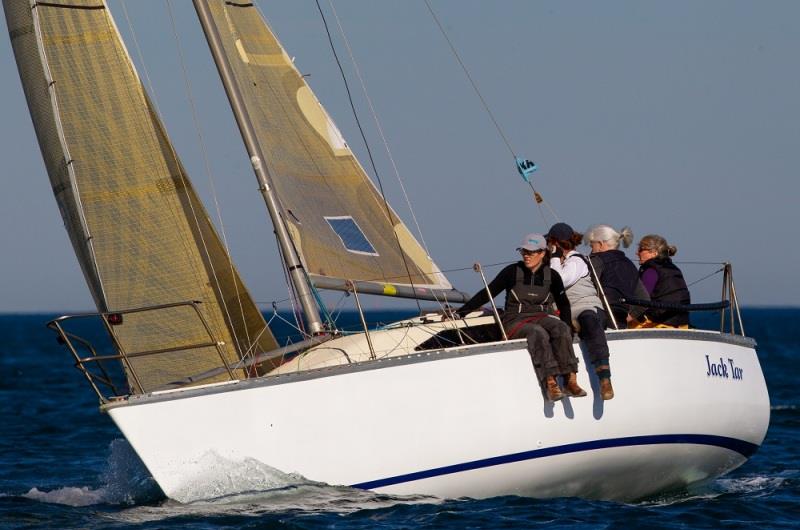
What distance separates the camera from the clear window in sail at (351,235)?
34.7 feet

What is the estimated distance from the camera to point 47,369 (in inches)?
1233

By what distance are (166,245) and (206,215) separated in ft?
1.29

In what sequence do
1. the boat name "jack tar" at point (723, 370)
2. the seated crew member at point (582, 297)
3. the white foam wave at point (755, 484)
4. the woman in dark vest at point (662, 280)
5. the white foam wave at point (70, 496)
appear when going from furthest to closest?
the white foam wave at point (755, 484) < the woman in dark vest at point (662, 280) < the white foam wave at point (70, 496) < the boat name "jack tar" at point (723, 370) < the seated crew member at point (582, 297)

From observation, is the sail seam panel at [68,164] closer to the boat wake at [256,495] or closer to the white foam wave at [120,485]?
the white foam wave at [120,485]

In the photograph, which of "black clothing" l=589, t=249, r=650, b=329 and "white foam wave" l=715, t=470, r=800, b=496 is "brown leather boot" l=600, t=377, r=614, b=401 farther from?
"white foam wave" l=715, t=470, r=800, b=496

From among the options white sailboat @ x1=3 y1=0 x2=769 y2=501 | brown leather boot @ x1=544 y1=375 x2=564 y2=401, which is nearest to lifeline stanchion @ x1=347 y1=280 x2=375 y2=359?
white sailboat @ x1=3 y1=0 x2=769 y2=501

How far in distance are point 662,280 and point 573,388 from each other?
193 cm

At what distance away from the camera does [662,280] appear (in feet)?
34.3

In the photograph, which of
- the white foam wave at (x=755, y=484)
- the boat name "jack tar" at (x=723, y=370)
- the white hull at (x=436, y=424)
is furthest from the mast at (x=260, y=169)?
the white foam wave at (x=755, y=484)

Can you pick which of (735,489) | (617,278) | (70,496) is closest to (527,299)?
(617,278)

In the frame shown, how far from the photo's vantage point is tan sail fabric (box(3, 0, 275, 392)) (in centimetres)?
1064

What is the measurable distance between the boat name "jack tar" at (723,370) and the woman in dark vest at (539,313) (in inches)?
49.8

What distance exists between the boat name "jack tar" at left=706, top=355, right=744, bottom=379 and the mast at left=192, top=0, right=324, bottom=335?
9.27ft

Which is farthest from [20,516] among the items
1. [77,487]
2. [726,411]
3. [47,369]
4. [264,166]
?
[47,369]
